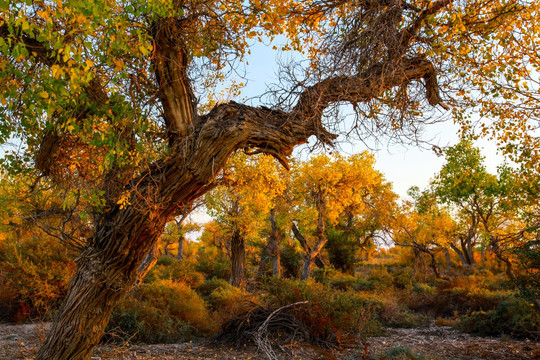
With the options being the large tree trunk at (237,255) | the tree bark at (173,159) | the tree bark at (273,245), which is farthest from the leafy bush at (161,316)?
the tree bark at (273,245)

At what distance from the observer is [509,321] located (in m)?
7.77

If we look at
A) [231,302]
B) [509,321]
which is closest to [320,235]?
[231,302]

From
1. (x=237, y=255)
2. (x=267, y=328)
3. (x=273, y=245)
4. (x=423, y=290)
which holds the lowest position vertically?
(x=267, y=328)

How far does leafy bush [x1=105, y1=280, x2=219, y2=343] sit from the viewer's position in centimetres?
751

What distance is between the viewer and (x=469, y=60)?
431cm

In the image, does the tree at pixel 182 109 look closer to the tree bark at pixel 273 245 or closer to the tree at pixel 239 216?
the tree at pixel 239 216

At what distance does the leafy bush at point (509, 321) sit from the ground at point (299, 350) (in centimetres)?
40

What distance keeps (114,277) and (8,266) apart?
284 inches

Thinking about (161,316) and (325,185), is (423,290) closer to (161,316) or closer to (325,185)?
(325,185)

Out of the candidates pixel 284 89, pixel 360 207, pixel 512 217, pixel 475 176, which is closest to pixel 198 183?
pixel 284 89

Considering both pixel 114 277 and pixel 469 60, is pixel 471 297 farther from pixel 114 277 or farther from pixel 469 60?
pixel 114 277

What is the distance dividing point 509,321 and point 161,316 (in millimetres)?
7490

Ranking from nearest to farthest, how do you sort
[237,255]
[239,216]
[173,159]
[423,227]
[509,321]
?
[173,159], [509,321], [239,216], [237,255], [423,227]

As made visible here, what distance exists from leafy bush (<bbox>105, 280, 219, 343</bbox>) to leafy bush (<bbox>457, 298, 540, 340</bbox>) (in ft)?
19.4
